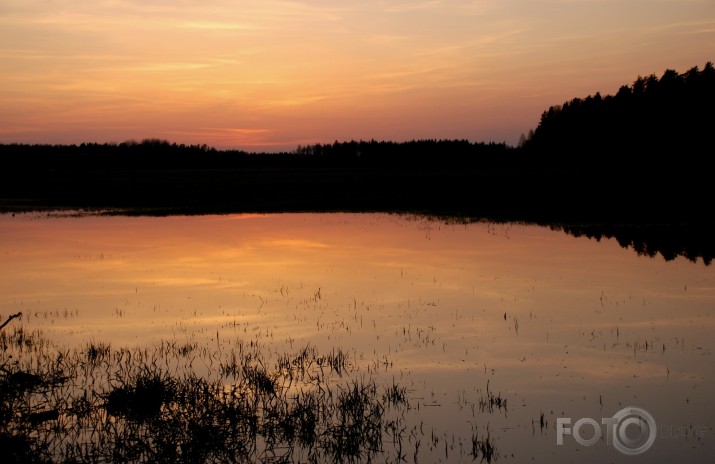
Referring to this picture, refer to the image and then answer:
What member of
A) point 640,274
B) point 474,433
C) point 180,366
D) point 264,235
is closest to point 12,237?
point 264,235

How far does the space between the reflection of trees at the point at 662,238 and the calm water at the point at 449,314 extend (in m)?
1.46

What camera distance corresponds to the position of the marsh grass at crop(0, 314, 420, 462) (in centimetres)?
1027

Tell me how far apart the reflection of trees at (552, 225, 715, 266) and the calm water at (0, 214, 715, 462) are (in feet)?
4.79

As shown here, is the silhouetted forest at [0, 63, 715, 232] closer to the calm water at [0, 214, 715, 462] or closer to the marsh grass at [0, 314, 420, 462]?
the calm water at [0, 214, 715, 462]

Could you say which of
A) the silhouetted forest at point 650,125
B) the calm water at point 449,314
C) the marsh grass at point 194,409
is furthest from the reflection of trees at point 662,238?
the silhouetted forest at point 650,125

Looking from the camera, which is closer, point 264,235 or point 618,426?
point 618,426

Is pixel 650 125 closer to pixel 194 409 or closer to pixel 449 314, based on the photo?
pixel 449 314

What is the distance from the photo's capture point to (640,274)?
24.6 metres

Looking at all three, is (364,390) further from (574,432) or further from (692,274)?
(692,274)

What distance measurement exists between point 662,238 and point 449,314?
19.3 metres

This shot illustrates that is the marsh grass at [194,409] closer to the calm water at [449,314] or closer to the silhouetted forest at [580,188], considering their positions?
the calm water at [449,314]

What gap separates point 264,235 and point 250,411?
92.6 feet

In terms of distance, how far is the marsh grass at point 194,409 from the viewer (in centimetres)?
1027

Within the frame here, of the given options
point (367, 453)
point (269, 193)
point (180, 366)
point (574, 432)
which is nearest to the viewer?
point (367, 453)
